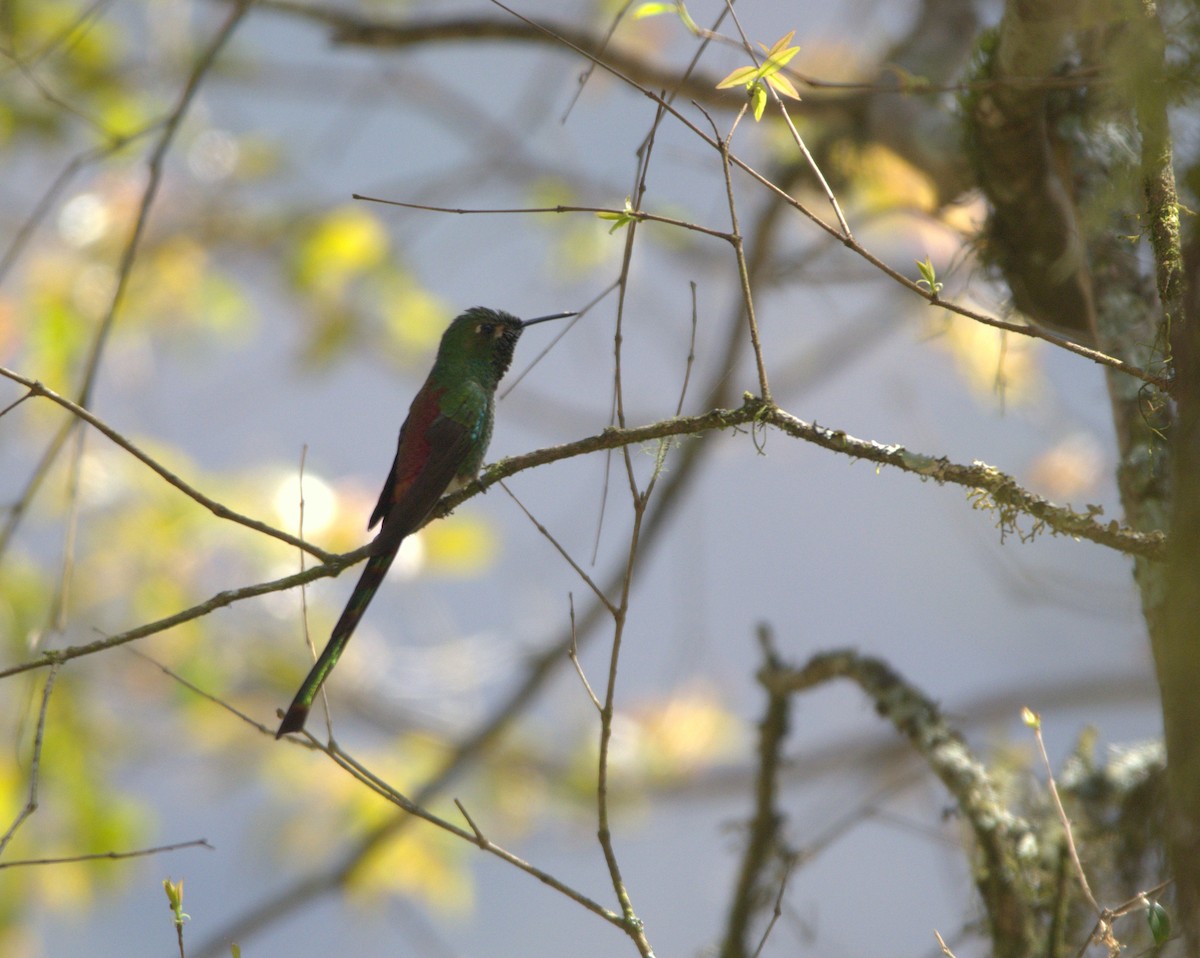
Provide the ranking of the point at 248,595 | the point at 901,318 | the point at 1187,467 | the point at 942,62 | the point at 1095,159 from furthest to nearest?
the point at 901,318 → the point at 942,62 → the point at 1095,159 → the point at 248,595 → the point at 1187,467

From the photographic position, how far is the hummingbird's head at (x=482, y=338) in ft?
13.4

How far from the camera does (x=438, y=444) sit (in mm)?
3492

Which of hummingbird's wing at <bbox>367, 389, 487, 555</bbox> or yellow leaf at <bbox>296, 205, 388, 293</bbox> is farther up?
yellow leaf at <bbox>296, 205, 388, 293</bbox>

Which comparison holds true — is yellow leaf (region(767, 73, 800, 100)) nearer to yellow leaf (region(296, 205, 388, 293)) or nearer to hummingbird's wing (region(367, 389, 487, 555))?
hummingbird's wing (region(367, 389, 487, 555))

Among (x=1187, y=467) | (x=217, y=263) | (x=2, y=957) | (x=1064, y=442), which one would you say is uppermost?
(x=217, y=263)

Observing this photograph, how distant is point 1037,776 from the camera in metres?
3.13

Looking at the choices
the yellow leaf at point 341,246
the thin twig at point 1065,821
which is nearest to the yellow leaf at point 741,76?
the thin twig at point 1065,821

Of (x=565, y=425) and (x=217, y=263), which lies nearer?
(x=565, y=425)

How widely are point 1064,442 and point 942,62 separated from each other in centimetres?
255

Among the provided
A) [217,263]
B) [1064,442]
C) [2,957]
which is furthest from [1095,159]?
[2,957]

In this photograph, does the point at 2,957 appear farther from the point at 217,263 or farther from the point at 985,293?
the point at 985,293

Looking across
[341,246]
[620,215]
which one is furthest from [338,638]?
[341,246]

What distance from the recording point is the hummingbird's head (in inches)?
161

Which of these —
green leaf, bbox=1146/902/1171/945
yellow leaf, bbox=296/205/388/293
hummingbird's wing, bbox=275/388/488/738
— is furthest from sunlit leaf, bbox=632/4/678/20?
yellow leaf, bbox=296/205/388/293
